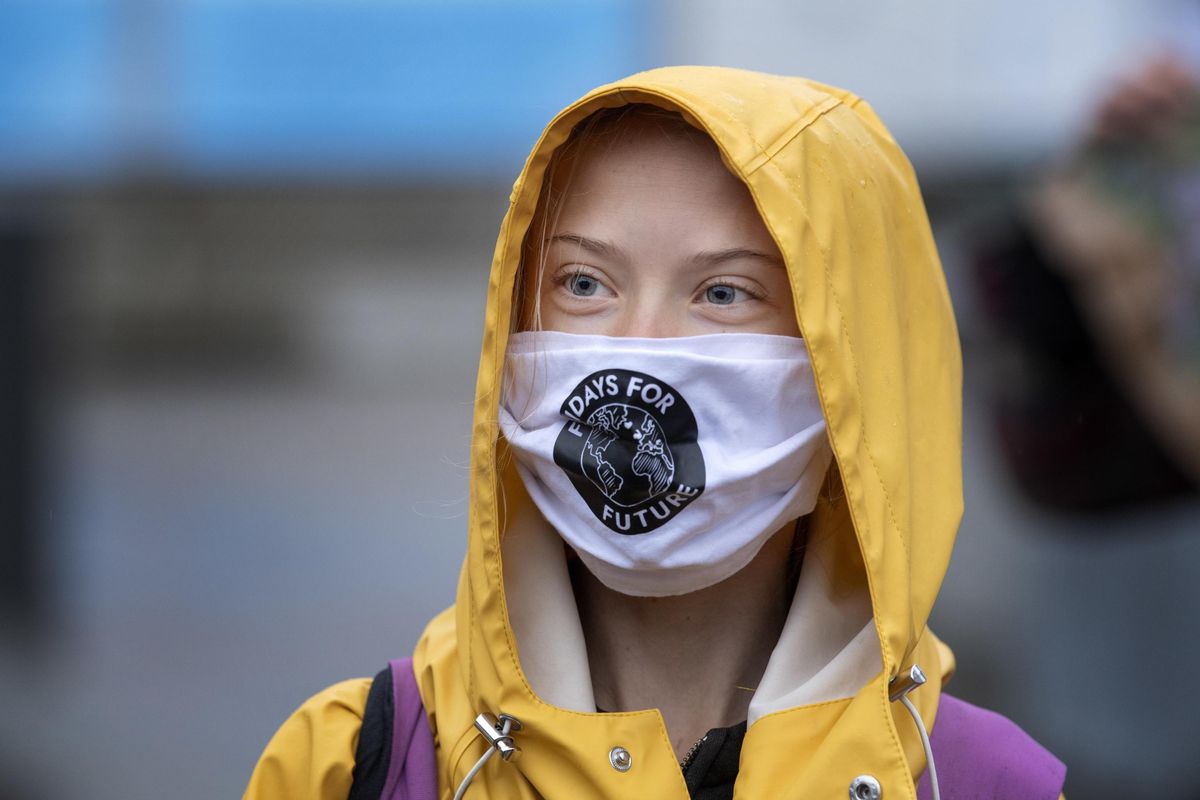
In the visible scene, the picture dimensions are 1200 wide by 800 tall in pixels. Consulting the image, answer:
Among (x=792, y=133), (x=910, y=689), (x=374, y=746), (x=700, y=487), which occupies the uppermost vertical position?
(x=792, y=133)

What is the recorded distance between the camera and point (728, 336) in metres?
2.29

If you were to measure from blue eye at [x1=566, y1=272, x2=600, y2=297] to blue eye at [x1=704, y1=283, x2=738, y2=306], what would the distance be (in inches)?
6.9

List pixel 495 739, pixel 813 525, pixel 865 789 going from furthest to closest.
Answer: pixel 813 525 < pixel 495 739 < pixel 865 789

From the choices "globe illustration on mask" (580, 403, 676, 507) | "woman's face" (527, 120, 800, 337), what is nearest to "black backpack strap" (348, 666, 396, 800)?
"globe illustration on mask" (580, 403, 676, 507)

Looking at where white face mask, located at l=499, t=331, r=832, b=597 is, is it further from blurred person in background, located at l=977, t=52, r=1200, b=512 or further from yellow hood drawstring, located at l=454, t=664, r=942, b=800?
blurred person in background, located at l=977, t=52, r=1200, b=512

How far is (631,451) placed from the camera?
2244mm

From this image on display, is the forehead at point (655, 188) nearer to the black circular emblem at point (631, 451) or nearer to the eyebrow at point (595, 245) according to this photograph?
the eyebrow at point (595, 245)

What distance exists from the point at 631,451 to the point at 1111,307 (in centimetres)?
298

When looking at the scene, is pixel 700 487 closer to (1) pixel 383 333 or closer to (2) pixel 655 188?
(2) pixel 655 188

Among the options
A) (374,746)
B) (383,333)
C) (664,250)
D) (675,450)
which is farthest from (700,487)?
(383,333)

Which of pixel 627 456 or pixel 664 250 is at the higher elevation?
pixel 664 250

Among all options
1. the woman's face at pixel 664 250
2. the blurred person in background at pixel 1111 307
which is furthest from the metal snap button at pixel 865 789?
the blurred person in background at pixel 1111 307

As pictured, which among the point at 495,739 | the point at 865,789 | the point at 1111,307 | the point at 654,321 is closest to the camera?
the point at 865,789

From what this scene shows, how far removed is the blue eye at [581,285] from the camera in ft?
7.74
